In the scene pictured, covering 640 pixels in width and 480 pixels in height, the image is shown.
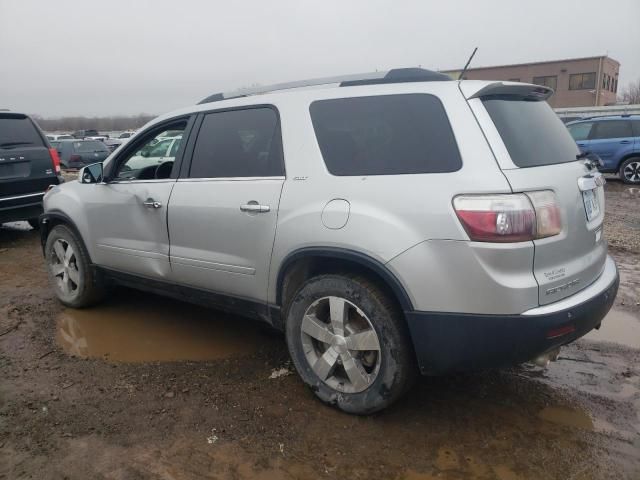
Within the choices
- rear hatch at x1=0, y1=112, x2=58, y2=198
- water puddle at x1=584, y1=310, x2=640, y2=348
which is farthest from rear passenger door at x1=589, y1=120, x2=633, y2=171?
rear hatch at x1=0, y1=112, x2=58, y2=198

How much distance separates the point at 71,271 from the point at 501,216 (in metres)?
3.91

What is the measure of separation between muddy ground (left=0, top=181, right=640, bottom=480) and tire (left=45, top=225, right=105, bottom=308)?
40cm

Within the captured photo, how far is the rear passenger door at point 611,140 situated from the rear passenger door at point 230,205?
39.5 ft

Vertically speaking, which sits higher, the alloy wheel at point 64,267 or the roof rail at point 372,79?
the roof rail at point 372,79

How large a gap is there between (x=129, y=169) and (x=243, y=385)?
2.24 metres

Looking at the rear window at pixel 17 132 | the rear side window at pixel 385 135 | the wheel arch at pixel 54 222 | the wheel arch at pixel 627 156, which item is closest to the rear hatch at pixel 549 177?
the rear side window at pixel 385 135

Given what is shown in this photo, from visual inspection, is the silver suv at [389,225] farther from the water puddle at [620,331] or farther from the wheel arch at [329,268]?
the water puddle at [620,331]

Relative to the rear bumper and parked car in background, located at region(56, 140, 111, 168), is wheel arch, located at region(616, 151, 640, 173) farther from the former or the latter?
parked car in background, located at region(56, 140, 111, 168)

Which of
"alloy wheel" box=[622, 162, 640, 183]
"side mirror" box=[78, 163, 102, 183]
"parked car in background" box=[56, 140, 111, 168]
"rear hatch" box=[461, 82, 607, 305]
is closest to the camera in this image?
"rear hatch" box=[461, 82, 607, 305]

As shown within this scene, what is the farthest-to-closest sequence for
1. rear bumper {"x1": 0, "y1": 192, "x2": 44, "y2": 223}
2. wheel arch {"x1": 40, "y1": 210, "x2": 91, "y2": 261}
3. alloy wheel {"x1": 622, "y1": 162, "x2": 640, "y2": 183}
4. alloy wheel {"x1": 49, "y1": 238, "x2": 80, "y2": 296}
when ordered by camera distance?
alloy wheel {"x1": 622, "y1": 162, "x2": 640, "y2": 183} → rear bumper {"x1": 0, "y1": 192, "x2": 44, "y2": 223} → alloy wheel {"x1": 49, "y1": 238, "x2": 80, "y2": 296} → wheel arch {"x1": 40, "y1": 210, "x2": 91, "y2": 261}

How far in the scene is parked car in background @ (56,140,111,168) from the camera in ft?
57.7

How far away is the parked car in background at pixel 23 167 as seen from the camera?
7.04m

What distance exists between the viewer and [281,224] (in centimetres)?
300

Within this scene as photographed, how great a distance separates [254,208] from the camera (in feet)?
10.3
